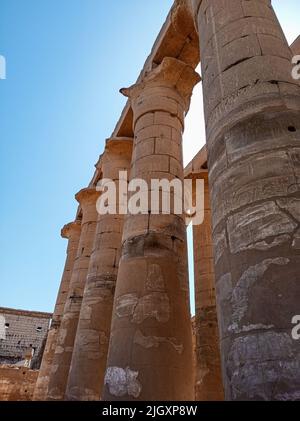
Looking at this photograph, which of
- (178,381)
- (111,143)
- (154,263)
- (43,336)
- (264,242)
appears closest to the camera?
(264,242)

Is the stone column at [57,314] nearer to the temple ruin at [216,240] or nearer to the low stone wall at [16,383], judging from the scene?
the temple ruin at [216,240]

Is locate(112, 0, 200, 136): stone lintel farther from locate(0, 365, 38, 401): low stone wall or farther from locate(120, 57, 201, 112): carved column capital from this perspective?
locate(0, 365, 38, 401): low stone wall

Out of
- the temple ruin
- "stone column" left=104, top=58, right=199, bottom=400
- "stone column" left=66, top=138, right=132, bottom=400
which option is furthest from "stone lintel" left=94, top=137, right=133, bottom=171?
"stone column" left=104, top=58, right=199, bottom=400

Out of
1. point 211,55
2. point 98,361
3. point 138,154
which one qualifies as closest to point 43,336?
point 98,361

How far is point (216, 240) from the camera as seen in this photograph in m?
3.23

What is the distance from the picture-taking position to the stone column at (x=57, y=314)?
1222 cm

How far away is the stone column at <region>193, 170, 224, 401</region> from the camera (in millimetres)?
8805

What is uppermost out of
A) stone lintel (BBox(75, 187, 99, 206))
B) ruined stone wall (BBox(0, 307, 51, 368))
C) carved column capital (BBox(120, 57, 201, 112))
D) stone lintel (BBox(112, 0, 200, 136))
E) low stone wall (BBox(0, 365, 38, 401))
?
ruined stone wall (BBox(0, 307, 51, 368))

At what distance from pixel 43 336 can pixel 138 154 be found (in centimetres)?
2907

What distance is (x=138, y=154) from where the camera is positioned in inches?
279

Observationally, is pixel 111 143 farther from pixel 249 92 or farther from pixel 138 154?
pixel 249 92

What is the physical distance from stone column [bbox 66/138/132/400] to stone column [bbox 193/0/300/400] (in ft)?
19.0

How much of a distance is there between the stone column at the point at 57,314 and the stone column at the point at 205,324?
6.17 m

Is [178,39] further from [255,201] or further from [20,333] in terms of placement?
[20,333]
